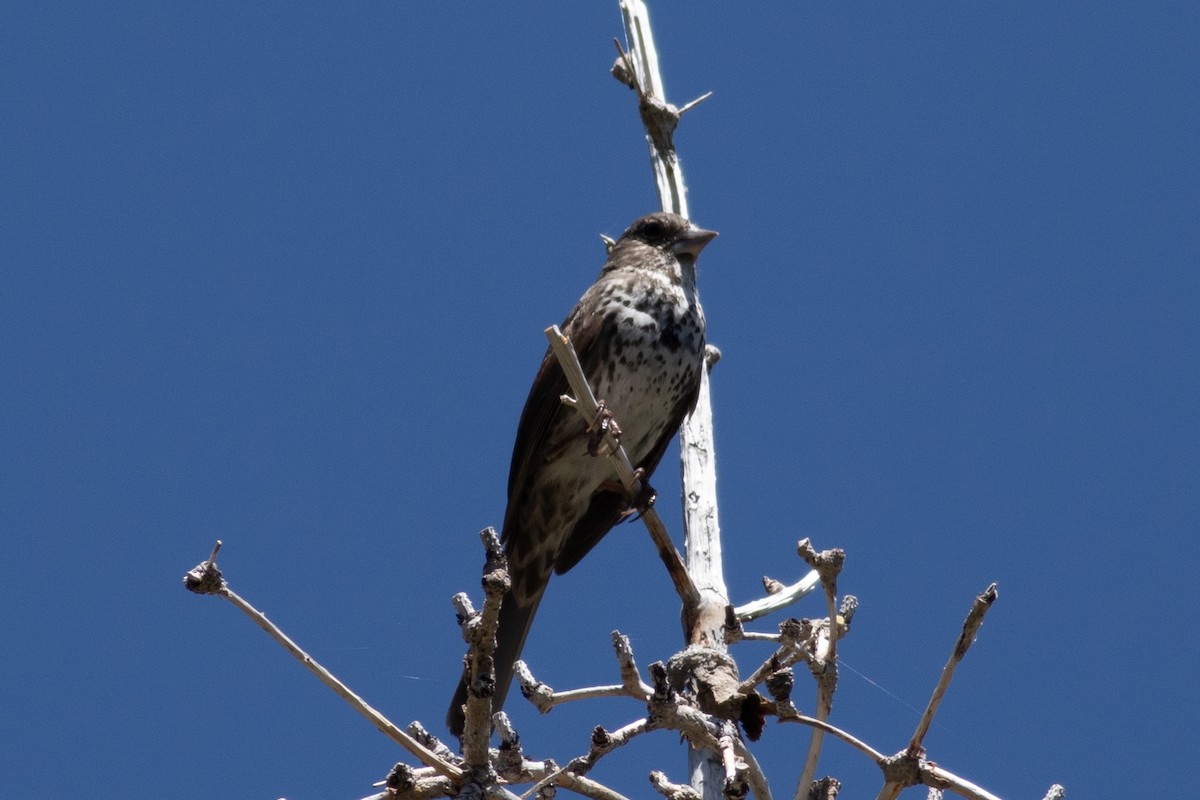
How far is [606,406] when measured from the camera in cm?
504

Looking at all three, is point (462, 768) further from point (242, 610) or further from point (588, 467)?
point (588, 467)

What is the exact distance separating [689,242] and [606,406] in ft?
2.70

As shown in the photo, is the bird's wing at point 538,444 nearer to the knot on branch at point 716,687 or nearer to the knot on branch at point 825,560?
the knot on branch at point 716,687

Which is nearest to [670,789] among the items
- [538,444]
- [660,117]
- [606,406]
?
[606,406]

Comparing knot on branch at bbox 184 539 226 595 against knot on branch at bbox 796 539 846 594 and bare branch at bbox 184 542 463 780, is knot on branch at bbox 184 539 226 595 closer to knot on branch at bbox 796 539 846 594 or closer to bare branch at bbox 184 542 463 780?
bare branch at bbox 184 542 463 780

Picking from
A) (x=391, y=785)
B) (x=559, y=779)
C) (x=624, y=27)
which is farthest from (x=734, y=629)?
(x=624, y=27)

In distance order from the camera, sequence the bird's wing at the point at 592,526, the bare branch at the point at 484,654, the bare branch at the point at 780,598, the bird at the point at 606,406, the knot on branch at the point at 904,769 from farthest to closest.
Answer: the bird's wing at the point at 592,526 < the bird at the point at 606,406 < the bare branch at the point at 780,598 < the knot on branch at the point at 904,769 < the bare branch at the point at 484,654

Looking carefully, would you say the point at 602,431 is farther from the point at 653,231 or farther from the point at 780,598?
the point at 653,231

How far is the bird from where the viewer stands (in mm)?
5137

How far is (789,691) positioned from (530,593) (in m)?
2.53

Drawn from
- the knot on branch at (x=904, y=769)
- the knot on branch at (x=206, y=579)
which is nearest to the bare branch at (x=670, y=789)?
the knot on branch at (x=904, y=769)

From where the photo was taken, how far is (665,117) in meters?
5.22

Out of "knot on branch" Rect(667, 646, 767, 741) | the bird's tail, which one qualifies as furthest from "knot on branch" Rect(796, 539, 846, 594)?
the bird's tail

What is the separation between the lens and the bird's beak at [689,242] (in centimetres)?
547
